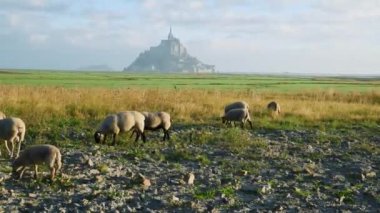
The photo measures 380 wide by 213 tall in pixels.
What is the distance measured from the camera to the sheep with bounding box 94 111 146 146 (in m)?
17.5

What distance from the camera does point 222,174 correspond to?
13.7 meters

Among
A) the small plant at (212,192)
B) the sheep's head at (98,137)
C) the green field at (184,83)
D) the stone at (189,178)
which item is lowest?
the green field at (184,83)

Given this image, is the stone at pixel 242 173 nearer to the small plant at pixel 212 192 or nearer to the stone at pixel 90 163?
the small plant at pixel 212 192

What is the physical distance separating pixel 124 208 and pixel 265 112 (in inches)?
708

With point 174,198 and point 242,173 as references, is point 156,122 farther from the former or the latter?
point 174,198

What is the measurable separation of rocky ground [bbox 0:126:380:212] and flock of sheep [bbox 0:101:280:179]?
0.37 meters

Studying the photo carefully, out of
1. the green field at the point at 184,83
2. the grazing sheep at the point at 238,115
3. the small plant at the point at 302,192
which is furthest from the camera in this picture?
the green field at the point at 184,83

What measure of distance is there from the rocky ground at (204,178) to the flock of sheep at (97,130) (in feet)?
1.20

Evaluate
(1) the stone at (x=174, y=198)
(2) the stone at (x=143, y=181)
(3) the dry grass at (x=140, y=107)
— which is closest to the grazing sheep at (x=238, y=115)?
(3) the dry grass at (x=140, y=107)

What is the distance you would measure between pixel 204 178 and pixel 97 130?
583 centimetres

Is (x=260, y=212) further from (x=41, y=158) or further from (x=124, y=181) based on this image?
(x=41, y=158)

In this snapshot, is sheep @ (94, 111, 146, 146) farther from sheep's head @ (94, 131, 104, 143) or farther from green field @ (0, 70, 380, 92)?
green field @ (0, 70, 380, 92)

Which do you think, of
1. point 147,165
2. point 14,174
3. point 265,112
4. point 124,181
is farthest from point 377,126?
point 14,174

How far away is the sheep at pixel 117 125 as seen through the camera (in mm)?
17500
